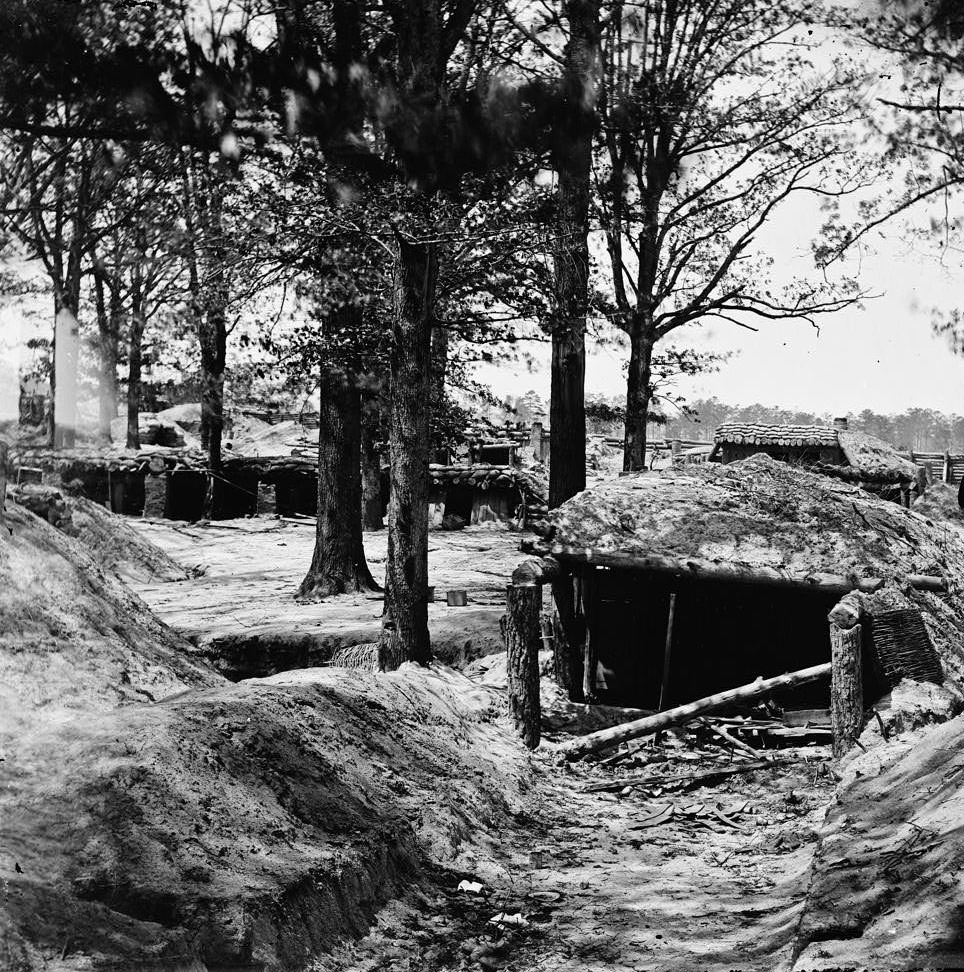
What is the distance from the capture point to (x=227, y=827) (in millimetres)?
4465

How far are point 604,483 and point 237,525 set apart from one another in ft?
50.4

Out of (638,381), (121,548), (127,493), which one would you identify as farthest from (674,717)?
(127,493)

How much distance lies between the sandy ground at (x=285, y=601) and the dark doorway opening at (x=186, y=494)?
10.9 feet

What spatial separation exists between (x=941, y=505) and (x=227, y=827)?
26761 millimetres

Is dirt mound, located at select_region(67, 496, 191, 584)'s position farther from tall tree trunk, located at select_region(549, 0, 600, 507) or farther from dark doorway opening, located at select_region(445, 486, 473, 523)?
dark doorway opening, located at select_region(445, 486, 473, 523)

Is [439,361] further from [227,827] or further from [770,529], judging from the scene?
[227,827]

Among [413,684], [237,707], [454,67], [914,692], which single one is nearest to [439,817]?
[237,707]

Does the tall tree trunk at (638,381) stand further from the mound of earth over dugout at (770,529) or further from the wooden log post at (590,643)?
the wooden log post at (590,643)

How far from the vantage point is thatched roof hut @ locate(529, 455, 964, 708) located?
965cm

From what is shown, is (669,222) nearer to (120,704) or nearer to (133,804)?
(120,704)

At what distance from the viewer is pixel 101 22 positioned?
604 centimetres

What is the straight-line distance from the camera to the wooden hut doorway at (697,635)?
10055 mm

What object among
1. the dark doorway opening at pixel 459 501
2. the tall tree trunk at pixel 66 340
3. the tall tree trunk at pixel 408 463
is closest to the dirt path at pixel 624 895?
the tall tree trunk at pixel 408 463

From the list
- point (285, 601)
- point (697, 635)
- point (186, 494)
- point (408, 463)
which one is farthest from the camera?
point (186, 494)
